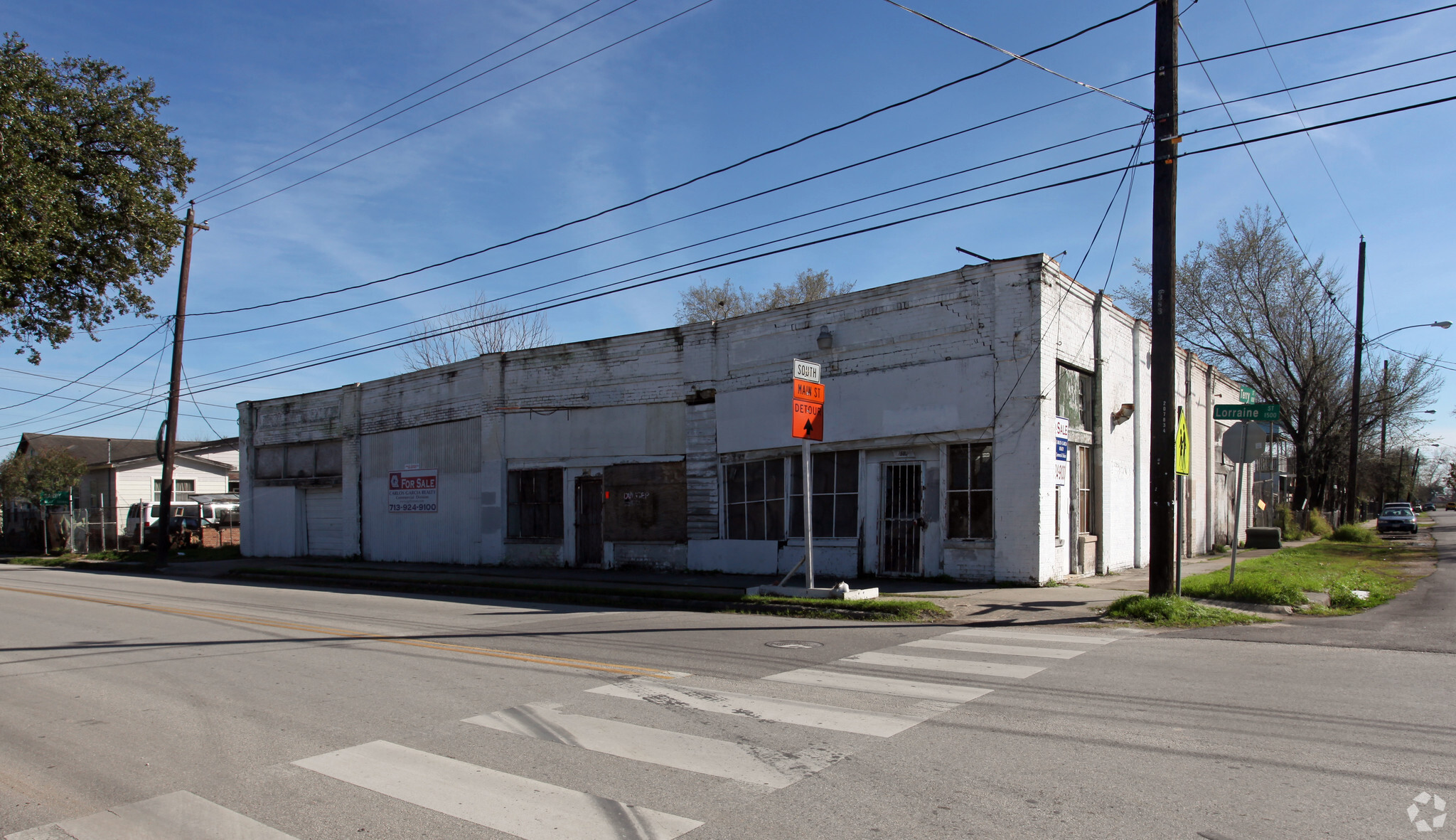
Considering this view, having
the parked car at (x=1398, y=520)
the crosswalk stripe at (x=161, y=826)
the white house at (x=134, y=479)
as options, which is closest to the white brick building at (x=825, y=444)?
the crosswalk stripe at (x=161, y=826)

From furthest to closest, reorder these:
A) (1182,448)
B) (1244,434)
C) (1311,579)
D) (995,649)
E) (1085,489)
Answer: (1085,489) → (1311,579) → (1182,448) → (1244,434) → (995,649)

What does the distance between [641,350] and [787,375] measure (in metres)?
3.98

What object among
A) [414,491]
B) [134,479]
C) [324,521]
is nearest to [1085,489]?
[414,491]

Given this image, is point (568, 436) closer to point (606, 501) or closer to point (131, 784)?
point (606, 501)

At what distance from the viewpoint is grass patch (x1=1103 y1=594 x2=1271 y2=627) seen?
35.0 ft

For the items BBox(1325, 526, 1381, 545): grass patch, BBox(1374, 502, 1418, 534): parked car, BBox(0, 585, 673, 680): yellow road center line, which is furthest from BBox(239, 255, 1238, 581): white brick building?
BBox(1374, 502, 1418, 534): parked car

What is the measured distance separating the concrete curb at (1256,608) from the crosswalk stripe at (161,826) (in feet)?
36.9

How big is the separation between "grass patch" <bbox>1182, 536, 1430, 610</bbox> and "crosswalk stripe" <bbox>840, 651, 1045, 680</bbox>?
577 centimetres

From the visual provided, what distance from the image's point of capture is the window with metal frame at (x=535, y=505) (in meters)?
21.2

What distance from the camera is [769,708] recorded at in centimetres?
659

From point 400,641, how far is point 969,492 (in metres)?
9.40

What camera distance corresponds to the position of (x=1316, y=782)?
468 centimetres

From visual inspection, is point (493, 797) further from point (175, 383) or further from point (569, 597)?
point (175, 383)

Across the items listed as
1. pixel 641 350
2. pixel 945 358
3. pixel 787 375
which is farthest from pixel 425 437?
pixel 945 358
